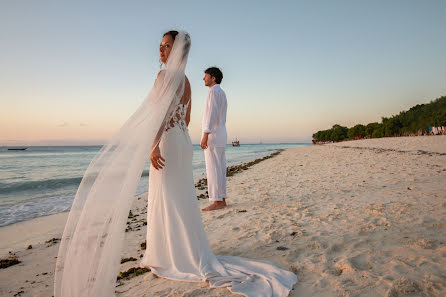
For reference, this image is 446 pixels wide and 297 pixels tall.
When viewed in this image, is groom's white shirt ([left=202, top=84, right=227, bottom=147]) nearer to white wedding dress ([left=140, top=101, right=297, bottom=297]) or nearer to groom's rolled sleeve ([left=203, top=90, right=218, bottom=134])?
groom's rolled sleeve ([left=203, top=90, right=218, bottom=134])

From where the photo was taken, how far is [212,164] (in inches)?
209

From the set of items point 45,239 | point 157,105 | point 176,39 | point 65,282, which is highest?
point 176,39

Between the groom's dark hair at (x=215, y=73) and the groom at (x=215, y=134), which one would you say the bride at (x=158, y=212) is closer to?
the groom at (x=215, y=134)

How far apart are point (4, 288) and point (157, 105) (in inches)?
112

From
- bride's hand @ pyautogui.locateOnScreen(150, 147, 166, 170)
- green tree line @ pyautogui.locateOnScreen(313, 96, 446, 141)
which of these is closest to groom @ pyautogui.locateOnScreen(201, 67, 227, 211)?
bride's hand @ pyautogui.locateOnScreen(150, 147, 166, 170)

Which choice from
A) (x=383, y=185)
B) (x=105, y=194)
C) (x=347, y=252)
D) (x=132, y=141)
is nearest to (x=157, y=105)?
(x=132, y=141)

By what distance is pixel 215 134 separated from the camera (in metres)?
5.19

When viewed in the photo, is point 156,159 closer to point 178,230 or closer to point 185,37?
point 178,230

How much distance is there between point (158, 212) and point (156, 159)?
1.82ft

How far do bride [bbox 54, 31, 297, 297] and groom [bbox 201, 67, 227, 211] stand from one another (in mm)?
2127

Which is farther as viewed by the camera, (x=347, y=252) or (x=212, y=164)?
(x=212, y=164)

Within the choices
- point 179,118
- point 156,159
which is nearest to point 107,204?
point 156,159

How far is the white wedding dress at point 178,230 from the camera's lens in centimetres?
244

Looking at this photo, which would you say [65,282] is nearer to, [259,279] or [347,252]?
[259,279]
